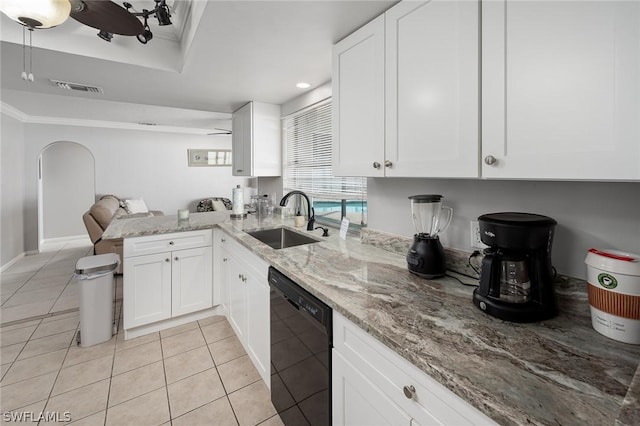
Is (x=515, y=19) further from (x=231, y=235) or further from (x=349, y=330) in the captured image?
(x=231, y=235)

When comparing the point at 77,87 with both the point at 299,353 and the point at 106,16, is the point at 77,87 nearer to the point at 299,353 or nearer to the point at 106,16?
the point at 106,16

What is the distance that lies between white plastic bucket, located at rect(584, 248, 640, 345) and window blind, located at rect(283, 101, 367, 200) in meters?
1.44

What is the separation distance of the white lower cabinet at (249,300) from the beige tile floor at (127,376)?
0.61 feet

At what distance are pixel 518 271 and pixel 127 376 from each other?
2.47 m

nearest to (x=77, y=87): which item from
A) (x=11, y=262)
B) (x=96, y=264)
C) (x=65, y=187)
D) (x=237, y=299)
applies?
(x=96, y=264)

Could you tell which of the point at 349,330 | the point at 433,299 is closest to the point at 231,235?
the point at 349,330

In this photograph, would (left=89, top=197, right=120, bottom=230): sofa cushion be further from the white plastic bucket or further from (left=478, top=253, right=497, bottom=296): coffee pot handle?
the white plastic bucket

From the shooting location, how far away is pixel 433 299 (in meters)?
1.08

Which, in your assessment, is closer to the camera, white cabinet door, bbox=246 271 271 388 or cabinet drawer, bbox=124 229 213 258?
white cabinet door, bbox=246 271 271 388

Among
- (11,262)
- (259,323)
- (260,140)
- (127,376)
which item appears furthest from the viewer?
(11,262)

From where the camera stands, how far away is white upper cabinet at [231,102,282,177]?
3.13m

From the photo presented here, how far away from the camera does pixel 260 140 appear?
125 inches

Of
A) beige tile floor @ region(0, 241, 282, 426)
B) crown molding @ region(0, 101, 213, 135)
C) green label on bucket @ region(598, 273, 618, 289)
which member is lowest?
beige tile floor @ region(0, 241, 282, 426)

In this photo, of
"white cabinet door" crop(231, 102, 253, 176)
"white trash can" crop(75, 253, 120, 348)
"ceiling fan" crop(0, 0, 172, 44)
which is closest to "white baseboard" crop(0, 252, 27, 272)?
"white trash can" crop(75, 253, 120, 348)
